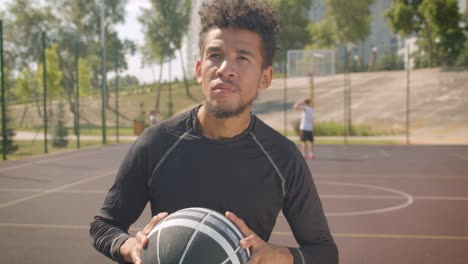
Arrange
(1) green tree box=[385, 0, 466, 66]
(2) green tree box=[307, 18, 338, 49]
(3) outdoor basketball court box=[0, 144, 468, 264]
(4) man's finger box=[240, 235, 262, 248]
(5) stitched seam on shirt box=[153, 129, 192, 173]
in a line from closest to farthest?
(4) man's finger box=[240, 235, 262, 248] < (5) stitched seam on shirt box=[153, 129, 192, 173] < (3) outdoor basketball court box=[0, 144, 468, 264] < (1) green tree box=[385, 0, 466, 66] < (2) green tree box=[307, 18, 338, 49]

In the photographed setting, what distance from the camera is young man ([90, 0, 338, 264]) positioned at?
210 centimetres

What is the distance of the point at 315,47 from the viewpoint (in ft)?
197

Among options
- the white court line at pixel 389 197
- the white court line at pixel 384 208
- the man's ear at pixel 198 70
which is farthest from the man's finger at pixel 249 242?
the white court line at pixel 389 197

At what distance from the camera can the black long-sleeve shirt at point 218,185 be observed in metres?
2.12

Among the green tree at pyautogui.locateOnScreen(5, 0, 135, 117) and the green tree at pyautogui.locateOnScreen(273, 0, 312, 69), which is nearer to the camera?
the green tree at pyautogui.locateOnScreen(5, 0, 135, 117)

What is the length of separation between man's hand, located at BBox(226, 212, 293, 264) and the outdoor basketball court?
3.53 meters

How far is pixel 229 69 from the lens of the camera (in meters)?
2.06

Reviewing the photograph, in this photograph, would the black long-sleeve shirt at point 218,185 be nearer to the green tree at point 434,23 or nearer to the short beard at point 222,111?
the short beard at point 222,111

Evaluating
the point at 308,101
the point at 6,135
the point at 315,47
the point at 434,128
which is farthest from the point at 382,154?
the point at 315,47

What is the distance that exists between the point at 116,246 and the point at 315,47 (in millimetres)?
59541

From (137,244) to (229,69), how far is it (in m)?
0.75

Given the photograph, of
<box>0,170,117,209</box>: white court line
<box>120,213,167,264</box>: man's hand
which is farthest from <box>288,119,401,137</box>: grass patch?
<box>120,213,167,264</box>: man's hand

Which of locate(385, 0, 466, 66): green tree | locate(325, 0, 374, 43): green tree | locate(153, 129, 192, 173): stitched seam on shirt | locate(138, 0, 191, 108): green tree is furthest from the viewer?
locate(325, 0, 374, 43): green tree

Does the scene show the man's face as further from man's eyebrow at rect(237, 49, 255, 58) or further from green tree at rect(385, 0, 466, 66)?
green tree at rect(385, 0, 466, 66)
